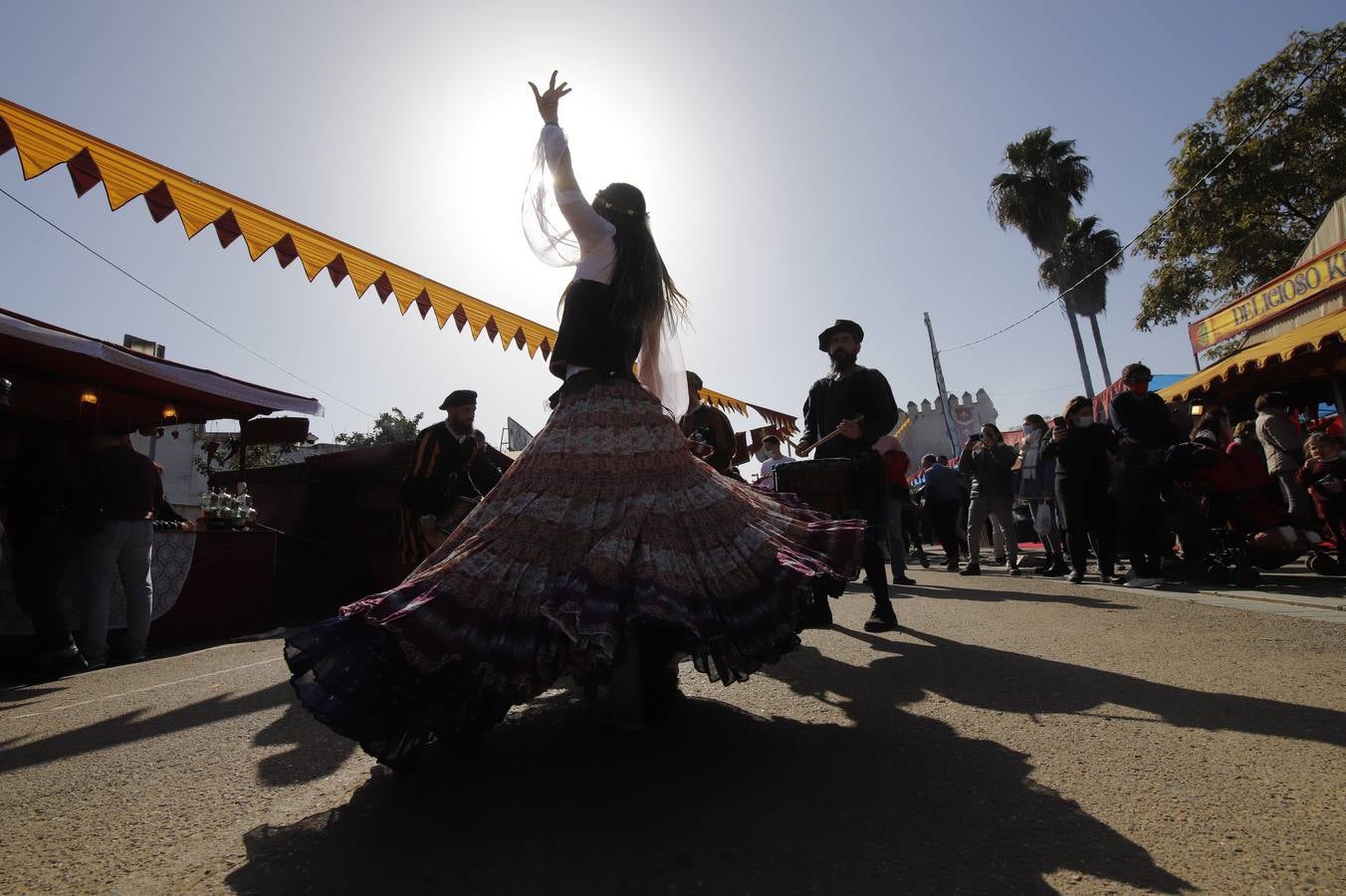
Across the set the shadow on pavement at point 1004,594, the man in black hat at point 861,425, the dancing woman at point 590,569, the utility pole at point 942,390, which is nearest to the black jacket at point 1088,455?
the shadow on pavement at point 1004,594

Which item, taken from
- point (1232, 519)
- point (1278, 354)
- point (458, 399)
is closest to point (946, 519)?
point (1232, 519)

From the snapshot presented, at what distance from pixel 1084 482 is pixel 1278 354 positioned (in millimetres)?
4869

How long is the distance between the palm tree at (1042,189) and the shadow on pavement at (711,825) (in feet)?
110

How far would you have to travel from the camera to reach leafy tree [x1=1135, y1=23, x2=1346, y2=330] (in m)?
15.5

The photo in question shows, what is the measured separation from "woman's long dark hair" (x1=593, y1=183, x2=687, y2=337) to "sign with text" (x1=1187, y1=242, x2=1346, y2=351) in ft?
41.9

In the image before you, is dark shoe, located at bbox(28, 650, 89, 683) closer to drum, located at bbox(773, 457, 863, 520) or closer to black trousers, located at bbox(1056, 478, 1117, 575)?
drum, located at bbox(773, 457, 863, 520)

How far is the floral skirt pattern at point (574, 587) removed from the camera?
153cm

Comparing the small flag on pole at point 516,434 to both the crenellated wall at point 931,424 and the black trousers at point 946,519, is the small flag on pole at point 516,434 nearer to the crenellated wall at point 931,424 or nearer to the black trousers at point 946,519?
the black trousers at point 946,519

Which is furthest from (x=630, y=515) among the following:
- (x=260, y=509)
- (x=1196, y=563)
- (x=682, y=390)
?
(x=260, y=509)

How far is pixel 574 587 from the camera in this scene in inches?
64.3

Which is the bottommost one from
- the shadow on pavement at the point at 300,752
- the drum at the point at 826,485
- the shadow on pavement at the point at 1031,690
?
the shadow on pavement at the point at 1031,690

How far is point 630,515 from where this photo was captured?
192 cm

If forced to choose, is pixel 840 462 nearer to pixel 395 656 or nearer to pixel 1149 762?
pixel 1149 762

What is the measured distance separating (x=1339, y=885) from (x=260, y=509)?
33.0 ft
